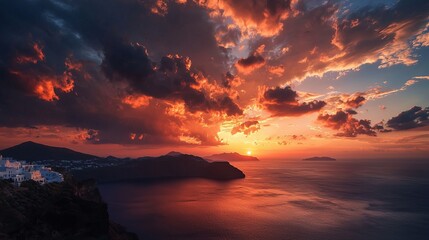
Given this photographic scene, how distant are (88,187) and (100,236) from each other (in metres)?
36.1

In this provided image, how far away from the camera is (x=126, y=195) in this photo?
177 m

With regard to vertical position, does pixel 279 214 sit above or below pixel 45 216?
below

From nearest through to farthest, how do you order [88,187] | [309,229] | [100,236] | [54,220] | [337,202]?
[54,220] → [100,236] → [88,187] → [309,229] → [337,202]

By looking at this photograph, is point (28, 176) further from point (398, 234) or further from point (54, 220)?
point (398, 234)

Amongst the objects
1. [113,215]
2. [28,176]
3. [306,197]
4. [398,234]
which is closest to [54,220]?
[28,176]

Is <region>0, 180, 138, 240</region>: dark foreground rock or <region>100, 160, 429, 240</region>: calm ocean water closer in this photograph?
<region>0, 180, 138, 240</region>: dark foreground rock

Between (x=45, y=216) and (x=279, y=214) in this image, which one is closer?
(x=45, y=216)

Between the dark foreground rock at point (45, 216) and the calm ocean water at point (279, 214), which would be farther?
the calm ocean water at point (279, 214)

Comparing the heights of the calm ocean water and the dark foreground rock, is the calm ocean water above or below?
below

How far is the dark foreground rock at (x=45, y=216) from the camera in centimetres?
4531

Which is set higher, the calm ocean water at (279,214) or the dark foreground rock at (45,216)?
the dark foreground rock at (45,216)

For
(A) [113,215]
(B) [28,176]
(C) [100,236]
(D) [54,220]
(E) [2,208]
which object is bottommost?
(A) [113,215]

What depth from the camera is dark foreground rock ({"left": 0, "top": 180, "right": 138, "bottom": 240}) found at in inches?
1784

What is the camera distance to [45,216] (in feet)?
165
